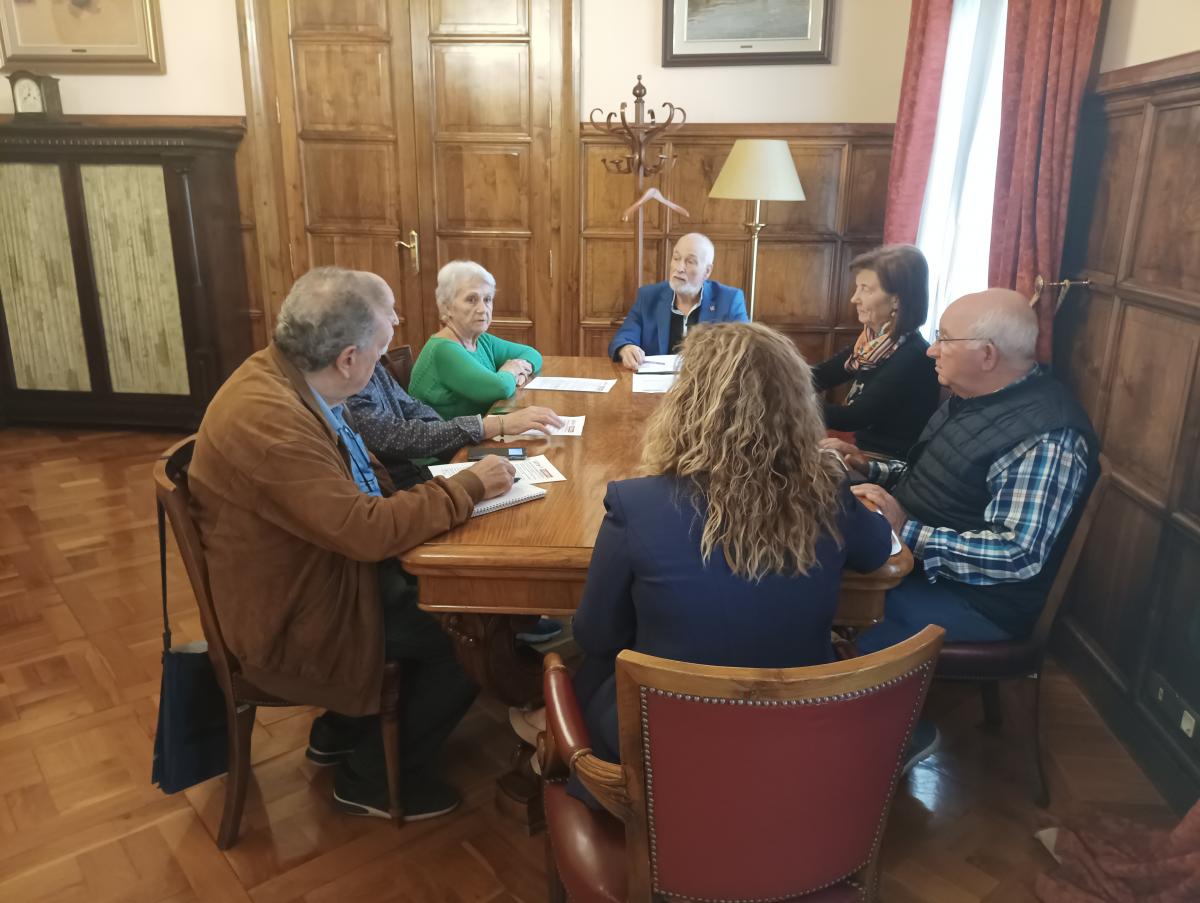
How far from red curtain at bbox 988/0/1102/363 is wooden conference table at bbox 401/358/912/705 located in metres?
1.34

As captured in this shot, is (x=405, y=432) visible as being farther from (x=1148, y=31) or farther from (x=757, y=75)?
(x=757, y=75)

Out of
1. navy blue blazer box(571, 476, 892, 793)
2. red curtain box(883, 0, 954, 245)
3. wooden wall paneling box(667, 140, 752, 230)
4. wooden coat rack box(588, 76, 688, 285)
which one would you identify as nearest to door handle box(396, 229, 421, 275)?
wooden coat rack box(588, 76, 688, 285)

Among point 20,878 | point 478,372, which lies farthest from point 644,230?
point 20,878

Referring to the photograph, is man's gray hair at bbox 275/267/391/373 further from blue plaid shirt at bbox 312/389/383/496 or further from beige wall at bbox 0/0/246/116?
beige wall at bbox 0/0/246/116

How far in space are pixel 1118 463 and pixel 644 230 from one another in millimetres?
2732

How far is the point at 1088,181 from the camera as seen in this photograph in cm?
254

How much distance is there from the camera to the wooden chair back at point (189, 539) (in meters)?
1.65

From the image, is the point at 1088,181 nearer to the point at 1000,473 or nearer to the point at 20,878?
the point at 1000,473

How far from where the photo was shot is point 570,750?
49.9 inches

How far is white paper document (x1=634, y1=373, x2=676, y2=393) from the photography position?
2.98 metres

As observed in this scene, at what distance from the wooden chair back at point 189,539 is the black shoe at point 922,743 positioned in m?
1.50

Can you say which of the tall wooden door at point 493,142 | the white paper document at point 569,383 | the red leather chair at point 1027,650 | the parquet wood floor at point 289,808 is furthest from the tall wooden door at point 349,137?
the red leather chair at point 1027,650

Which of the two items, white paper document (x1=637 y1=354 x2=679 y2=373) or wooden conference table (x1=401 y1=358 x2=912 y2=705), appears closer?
wooden conference table (x1=401 y1=358 x2=912 y2=705)

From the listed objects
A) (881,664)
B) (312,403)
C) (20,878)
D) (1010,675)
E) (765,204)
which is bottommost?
(20,878)
